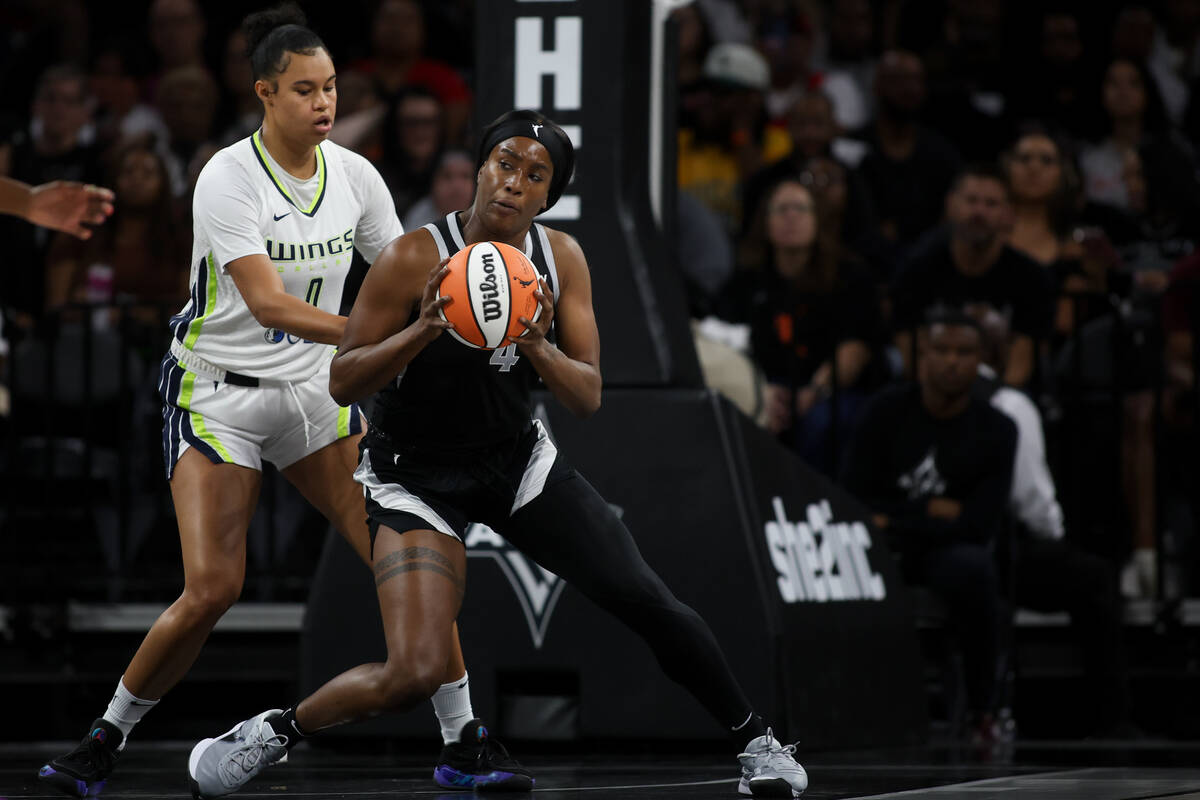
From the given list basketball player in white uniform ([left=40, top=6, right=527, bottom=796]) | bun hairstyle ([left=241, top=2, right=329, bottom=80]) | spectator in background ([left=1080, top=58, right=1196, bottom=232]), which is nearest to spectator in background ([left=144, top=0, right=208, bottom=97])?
spectator in background ([left=1080, top=58, right=1196, bottom=232])

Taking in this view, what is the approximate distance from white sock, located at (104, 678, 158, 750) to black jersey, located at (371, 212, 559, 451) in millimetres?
1154

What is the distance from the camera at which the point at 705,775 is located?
20.5ft

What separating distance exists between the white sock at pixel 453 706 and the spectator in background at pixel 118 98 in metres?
6.68

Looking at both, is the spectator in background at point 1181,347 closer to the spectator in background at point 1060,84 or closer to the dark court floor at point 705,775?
the dark court floor at point 705,775

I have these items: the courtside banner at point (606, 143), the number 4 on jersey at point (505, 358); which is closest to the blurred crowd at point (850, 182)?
the courtside banner at point (606, 143)

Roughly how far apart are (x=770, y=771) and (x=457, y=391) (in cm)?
138

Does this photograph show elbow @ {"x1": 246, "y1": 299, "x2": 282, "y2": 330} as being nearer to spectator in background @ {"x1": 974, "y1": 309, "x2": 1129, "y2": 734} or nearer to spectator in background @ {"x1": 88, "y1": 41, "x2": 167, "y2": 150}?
spectator in background @ {"x1": 974, "y1": 309, "x2": 1129, "y2": 734}

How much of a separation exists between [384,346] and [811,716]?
272 centimetres

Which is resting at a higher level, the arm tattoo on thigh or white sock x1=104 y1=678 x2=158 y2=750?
the arm tattoo on thigh

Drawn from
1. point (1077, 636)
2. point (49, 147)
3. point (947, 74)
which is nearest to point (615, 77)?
point (1077, 636)

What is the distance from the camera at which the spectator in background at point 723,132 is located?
11.4m

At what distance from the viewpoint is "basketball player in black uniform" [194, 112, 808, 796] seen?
506 cm

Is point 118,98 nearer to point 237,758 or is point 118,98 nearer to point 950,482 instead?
point 950,482

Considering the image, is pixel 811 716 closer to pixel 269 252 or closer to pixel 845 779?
pixel 845 779
